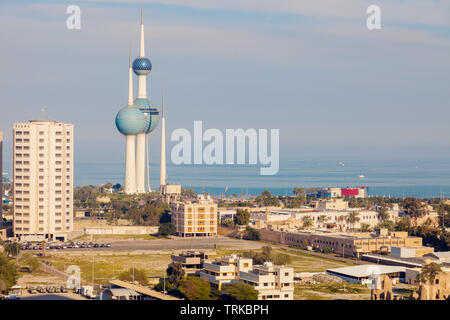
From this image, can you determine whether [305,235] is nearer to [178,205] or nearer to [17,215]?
[178,205]

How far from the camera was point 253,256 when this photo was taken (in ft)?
155

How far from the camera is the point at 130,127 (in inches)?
5276

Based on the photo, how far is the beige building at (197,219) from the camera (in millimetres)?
71375

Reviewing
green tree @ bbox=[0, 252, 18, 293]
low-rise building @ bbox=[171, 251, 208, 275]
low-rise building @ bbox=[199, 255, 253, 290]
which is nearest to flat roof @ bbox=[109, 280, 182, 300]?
low-rise building @ bbox=[199, 255, 253, 290]

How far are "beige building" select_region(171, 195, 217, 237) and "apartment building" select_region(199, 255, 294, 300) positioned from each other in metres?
32.1

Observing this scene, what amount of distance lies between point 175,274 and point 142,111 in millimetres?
96595

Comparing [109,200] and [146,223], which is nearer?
[146,223]

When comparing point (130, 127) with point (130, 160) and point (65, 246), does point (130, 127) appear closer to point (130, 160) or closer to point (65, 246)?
point (130, 160)

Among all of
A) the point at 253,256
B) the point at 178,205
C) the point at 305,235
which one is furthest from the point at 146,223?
the point at 253,256

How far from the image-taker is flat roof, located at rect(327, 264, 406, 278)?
45031 mm

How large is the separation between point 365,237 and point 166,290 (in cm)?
2353

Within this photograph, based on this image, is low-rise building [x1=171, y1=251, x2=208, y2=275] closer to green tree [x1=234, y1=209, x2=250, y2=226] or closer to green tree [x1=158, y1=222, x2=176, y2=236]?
green tree [x1=158, y1=222, x2=176, y2=236]

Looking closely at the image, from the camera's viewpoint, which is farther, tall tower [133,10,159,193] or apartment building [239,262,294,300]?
tall tower [133,10,159,193]
